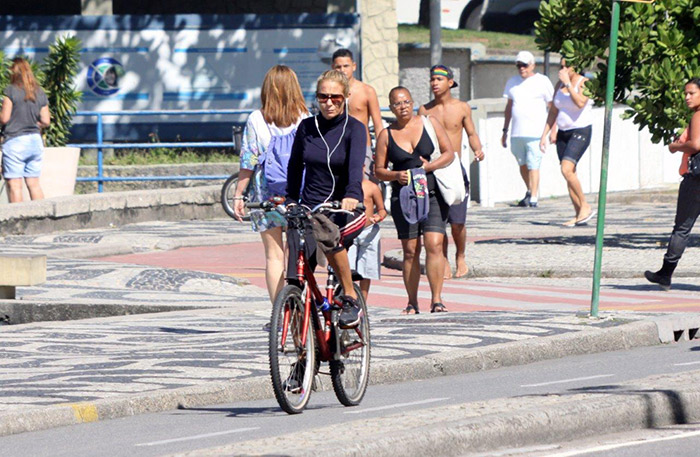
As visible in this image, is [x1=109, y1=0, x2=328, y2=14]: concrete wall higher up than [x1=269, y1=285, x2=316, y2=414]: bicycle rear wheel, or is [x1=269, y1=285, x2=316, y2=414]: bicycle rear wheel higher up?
[x1=109, y1=0, x2=328, y2=14]: concrete wall

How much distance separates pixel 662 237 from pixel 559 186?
7213mm

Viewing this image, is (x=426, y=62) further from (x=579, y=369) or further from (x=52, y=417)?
(x=52, y=417)

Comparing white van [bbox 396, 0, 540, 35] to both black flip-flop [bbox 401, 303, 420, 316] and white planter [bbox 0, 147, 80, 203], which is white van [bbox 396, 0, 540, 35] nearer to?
white planter [bbox 0, 147, 80, 203]

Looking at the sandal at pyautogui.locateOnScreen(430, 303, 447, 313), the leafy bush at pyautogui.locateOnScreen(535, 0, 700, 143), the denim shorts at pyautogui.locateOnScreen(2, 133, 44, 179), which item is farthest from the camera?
the denim shorts at pyautogui.locateOnScreen(2, 133, 44, 179)

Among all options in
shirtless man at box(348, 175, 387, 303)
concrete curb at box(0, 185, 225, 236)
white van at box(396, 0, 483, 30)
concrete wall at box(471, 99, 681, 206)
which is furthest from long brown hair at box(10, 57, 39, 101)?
white van at box(396, 0, 483, 30)

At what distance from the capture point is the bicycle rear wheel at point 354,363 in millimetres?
8586

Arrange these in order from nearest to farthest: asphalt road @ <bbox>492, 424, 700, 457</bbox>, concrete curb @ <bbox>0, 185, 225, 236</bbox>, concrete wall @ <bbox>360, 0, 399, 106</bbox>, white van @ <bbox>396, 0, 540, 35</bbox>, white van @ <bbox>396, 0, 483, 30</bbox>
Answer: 1. asphalt road @ <bbox>492, 424, 700, 457</bbox>
2. concrete curb @ <bbox>0, 185, 225, 236</bbox>
3. concrete wall @ <bbox>360, 0, 399, 106</bbox>
4. white van @ <bbox>396, 0, 540, 35</bbox>
5. white van @ <bbox>396, 0, 483, 30</bbox>

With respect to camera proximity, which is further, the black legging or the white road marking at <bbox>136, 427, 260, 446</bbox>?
the black legging

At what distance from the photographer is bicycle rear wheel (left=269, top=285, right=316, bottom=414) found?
26.3 ft

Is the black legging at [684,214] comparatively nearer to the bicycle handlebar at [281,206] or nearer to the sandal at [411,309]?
the sandal at [411,309]

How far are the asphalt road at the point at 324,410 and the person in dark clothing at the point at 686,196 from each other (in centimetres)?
301

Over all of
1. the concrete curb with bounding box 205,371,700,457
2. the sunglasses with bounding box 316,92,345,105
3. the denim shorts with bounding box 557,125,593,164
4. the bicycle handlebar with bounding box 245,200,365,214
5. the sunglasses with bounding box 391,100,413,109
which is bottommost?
the concrete curb with bounding box 205,371,700,457

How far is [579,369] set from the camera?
10031 millimetres

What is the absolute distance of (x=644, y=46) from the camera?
1595cm
